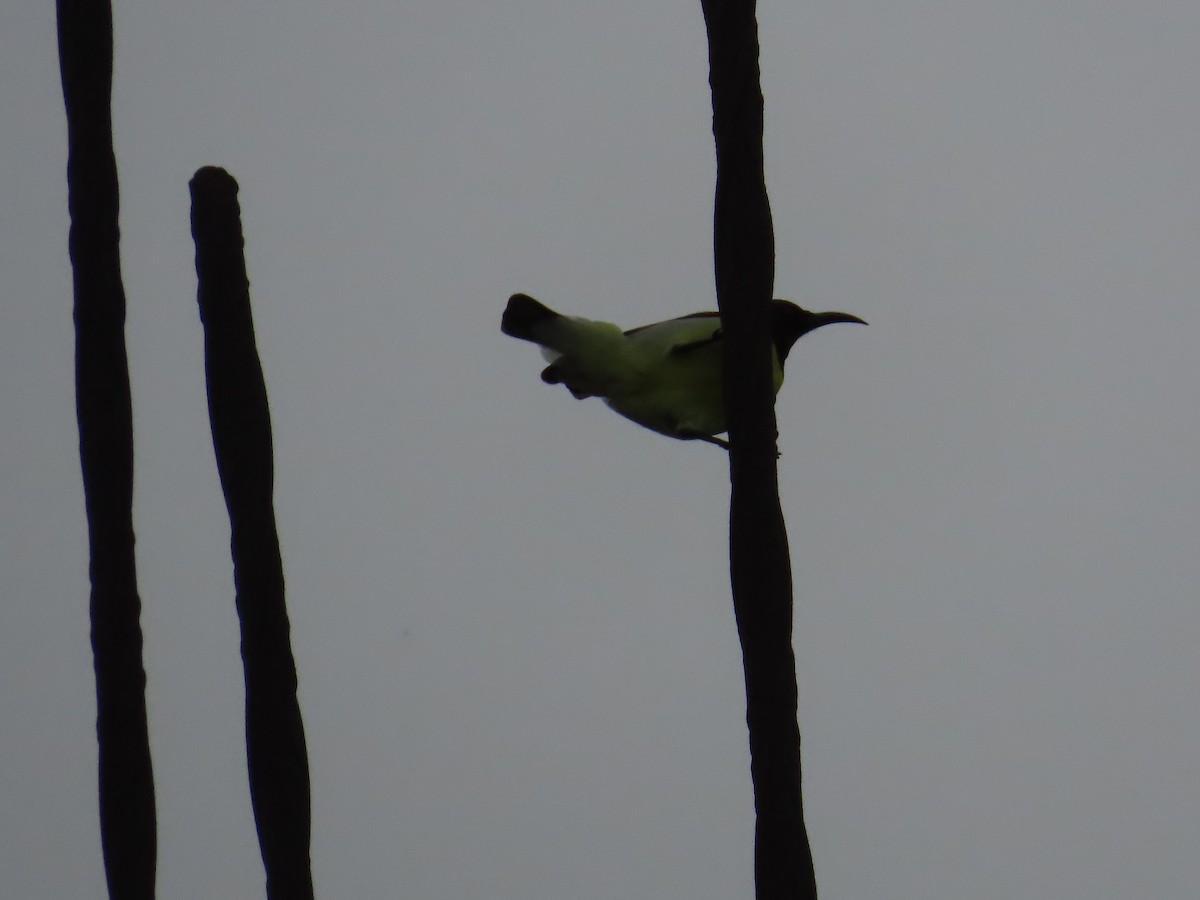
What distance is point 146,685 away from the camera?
2.44 meters

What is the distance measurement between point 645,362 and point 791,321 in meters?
0.62

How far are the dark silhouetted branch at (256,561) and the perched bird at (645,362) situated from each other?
4.09ft

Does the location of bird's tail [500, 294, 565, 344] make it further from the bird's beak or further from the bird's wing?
Result: the bird's beak

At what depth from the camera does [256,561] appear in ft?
7.51

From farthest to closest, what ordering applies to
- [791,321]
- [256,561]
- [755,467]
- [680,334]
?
[791,321], [680,334], [256,561], [755,467]

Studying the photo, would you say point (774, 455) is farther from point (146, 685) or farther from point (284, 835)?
point (146, 685)

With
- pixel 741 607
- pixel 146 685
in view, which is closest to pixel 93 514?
pixel 146 685

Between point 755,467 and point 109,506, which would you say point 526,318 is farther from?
point 755,467

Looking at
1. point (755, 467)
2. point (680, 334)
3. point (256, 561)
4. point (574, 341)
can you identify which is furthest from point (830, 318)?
point (256, 561)

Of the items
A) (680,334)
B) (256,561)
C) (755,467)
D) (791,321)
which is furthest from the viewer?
(791,321)

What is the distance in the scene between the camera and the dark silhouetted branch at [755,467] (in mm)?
2078

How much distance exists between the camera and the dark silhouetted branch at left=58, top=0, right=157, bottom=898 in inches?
93.4

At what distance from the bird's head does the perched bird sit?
409 millimetres

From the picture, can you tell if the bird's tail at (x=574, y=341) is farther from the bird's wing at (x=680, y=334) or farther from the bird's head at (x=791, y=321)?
the bird's head at (x=791, y=321)
